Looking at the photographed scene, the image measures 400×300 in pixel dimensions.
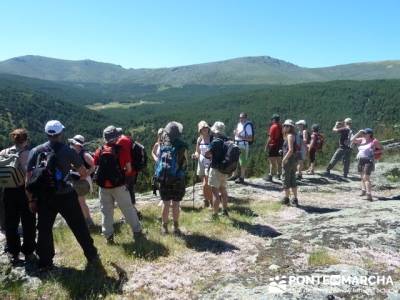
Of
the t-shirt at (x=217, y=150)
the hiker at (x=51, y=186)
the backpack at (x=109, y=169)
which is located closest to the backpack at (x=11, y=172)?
the hiker at (x=51, y=186)

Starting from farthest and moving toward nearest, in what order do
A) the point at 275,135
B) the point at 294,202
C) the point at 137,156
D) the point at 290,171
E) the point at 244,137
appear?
the point at 275,135, the point at 244,137, the point at 294,202, the point at 290,171, the point at 137,156

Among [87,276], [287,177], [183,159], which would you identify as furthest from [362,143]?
[87,276]

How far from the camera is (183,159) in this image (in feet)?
28.9

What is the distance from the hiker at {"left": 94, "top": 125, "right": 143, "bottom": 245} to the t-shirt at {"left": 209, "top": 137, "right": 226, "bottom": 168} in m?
2.14

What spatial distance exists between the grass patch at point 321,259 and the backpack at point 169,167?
9.51 feet

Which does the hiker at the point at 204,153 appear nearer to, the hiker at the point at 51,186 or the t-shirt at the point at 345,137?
the hiker at the point at 51,186

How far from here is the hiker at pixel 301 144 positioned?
43.7 ft

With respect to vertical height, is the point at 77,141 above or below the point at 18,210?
above

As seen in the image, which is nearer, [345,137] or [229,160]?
[229,160]

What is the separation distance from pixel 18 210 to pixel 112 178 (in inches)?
66.7

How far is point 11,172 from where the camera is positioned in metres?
7.45

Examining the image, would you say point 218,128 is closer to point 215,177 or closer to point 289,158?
point 215,177

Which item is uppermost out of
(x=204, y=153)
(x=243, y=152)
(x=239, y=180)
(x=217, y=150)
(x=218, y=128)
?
(x=218, y=128)

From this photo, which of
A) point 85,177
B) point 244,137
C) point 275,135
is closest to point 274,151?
point 275,135
